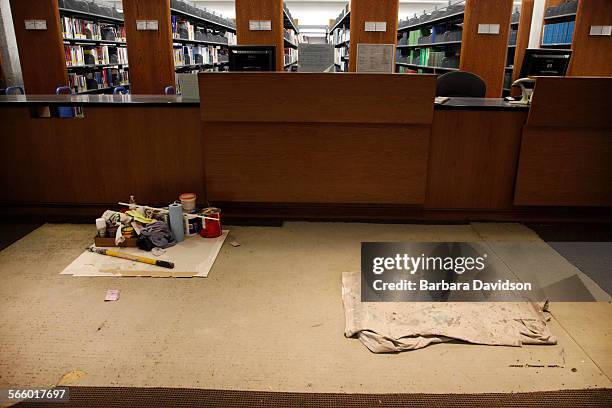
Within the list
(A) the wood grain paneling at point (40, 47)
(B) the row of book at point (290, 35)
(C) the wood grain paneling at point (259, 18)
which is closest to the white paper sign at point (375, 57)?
(C) the wood grain paneling at point (259, 18)

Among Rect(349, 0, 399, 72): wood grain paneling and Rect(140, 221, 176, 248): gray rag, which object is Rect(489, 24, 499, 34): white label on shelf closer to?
Rect(349, 0, 399, 72): wood grain paneling

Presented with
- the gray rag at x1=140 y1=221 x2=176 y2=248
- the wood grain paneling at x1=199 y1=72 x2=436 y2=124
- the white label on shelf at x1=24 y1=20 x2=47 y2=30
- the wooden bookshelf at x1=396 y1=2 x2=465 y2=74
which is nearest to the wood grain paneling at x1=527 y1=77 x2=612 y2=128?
the wood grain paneling at x1=199 y1=72 x2=436 y2=124

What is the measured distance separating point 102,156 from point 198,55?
529 centimetres

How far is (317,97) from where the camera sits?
2953 mm

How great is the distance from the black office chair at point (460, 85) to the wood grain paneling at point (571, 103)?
3.70ft

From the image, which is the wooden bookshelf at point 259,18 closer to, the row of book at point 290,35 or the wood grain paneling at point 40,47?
the wood grain paneling at point 40,47

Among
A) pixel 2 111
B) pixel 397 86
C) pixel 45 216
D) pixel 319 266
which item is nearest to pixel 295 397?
pixel 319 266

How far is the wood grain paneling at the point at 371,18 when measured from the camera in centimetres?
562

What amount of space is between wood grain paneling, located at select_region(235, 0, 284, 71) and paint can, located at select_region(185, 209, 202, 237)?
3470 mm

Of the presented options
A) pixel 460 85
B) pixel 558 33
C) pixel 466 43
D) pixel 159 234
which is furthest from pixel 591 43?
pixel 159 234

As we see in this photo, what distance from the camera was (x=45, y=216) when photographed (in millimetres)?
3305

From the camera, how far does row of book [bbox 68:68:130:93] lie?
5989 mm

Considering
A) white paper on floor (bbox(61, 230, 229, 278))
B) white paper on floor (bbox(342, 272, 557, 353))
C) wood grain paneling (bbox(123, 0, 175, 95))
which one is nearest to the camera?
white paper on floor (bbox(342, 272, 557, 353))

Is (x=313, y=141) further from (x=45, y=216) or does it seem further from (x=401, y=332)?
(x=45, y=216)
